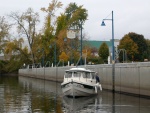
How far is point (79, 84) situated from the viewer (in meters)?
31.8

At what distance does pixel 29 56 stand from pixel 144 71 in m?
72.5

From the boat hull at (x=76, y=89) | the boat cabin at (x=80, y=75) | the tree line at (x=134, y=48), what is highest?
the tree line at (x=134, y=48)

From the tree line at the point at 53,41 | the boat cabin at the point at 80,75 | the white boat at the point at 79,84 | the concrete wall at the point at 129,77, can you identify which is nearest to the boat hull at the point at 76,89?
the white boat at the point at 79,84

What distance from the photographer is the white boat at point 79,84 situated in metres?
31.7

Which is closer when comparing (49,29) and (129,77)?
(129,77)

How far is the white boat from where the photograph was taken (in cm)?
3170

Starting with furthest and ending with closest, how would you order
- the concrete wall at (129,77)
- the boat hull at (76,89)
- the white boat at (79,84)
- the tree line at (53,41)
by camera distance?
the tree line at (53,41)
the white boat at (79,84)
the boat hull at (76,89)
the concrete wall at (129,77)

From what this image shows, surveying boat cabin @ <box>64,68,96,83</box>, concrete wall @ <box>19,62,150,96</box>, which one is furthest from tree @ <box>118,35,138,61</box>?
boat cabin @ <box>64,68,96,83</box>

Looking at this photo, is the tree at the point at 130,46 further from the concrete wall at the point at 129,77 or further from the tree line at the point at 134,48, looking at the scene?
the concrete wall at the point at 129,77

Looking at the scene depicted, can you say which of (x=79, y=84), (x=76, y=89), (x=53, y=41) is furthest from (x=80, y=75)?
(x=53, y=41)

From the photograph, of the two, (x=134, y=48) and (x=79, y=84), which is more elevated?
(x=134, y=48)

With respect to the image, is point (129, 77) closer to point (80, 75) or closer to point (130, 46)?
point (80, 75)

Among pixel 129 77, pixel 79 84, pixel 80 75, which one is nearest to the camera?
pixel 79 84

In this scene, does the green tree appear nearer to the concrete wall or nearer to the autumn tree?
the autumn tree
